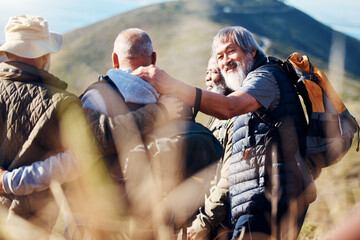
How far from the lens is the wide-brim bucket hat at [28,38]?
104 inches

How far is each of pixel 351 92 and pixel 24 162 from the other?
297ft

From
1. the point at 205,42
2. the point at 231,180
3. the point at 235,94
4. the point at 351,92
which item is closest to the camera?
the point at 235,94

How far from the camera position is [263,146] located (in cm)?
300

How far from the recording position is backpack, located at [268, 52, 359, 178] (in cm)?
292

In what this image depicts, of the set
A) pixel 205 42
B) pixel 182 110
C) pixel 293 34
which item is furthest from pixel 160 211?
pixel 293 34

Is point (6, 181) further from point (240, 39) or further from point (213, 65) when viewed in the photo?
point (213, 65)

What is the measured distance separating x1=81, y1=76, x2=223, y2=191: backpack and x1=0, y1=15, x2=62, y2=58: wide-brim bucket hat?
43 cm

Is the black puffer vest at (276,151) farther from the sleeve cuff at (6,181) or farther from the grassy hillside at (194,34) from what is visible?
the grassy hillside at (194,34)

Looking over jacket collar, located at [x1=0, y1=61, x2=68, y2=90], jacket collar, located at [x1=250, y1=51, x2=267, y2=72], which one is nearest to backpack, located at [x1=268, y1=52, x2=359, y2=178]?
jacket collar, located at [x1=250, y1=51, x2=267, y2=72]

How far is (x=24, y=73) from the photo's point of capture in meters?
2.55

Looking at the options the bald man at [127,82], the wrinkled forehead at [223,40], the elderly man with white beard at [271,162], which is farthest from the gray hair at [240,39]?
the bald man at [127,82]

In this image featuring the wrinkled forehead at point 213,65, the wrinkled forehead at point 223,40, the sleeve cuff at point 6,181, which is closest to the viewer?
the sleeve cuff at point 6,181

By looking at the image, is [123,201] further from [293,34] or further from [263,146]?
[293,34]

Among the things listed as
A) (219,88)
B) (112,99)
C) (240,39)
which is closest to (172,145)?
(112,99)
